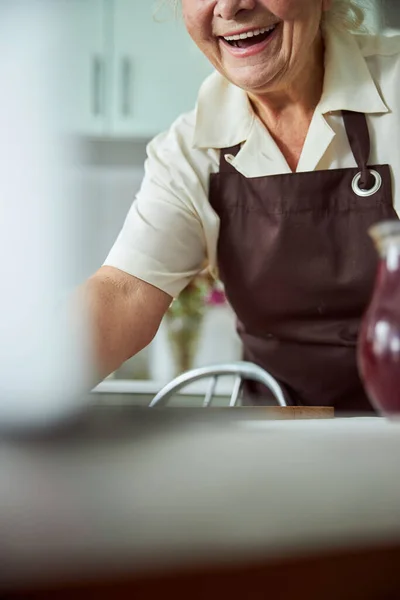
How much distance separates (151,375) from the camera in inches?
91.7

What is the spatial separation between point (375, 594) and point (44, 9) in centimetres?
96

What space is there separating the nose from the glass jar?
576 mm

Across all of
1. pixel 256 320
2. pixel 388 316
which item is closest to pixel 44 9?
pixel 256 320

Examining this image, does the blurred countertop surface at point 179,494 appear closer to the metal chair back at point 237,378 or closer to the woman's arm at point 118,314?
the woman's arm at point 118,314

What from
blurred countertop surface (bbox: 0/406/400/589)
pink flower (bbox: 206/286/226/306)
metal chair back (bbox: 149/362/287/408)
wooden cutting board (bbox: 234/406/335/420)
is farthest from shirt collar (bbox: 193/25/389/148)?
pink flower (bbox: 206/286/226/306)

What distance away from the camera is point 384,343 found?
0.43 m

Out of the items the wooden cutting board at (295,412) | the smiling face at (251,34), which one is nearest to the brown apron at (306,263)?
the smiling face at (251,34)

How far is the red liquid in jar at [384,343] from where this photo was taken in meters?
0.43

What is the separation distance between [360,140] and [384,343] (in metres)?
0.66

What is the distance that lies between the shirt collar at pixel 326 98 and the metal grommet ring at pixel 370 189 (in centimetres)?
9

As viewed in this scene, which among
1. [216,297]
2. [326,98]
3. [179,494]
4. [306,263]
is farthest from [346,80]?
[216,297]

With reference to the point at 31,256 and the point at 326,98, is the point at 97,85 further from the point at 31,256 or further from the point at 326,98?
the point at 31,256

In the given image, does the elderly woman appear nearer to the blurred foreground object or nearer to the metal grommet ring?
the metal grommet ring

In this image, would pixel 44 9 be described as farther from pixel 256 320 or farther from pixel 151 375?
pixel 151 375
